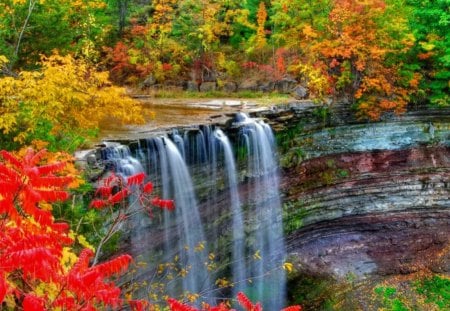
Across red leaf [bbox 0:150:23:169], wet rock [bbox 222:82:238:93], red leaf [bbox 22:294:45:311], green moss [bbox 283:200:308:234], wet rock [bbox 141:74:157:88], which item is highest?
wet rock [bbox 141:74:157:88]

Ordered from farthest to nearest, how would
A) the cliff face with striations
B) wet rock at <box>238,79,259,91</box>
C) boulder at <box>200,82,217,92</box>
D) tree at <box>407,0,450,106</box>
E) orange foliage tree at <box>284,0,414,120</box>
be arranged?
boulder at <box>200,82,217,92</box> < wet rock at <box>238,79,259,91</box> < tree at <box>407,0,450,106</box> < the cliff face with striations < orange foliage tree at <box>284,0,414,120</box>

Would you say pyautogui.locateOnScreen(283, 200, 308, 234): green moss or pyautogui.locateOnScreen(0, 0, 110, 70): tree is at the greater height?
pyautogui.locateOnScreen(0, 0, 110, 70): tree

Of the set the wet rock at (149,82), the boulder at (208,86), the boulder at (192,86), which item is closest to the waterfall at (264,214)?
the boulder at (208,86)

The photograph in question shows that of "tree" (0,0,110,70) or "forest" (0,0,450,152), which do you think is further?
"tree" (0,0,110,70)

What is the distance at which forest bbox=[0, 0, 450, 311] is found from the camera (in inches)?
182

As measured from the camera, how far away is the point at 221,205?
586 inches

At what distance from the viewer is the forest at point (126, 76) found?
182 inches

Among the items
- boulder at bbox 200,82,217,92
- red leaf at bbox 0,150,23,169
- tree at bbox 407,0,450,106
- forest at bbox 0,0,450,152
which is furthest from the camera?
boulder at bbox 200,82,217,92

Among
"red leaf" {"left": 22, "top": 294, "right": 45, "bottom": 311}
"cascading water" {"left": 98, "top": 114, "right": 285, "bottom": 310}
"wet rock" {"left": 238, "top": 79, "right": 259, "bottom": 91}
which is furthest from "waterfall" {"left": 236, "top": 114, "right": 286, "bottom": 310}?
"red leaf" {"left": 22, "top": 294, "right": 45, "bottom": 311}

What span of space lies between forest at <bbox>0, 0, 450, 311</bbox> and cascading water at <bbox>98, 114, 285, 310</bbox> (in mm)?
1260

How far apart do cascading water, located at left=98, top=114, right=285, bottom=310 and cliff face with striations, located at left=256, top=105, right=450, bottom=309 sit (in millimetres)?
1246

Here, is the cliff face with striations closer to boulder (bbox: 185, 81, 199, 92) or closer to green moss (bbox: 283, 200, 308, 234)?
green moss (bbox: 283, 200, 308, 234)

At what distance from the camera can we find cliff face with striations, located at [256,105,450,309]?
17688 mm

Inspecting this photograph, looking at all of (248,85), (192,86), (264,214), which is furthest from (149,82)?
(264,214)
